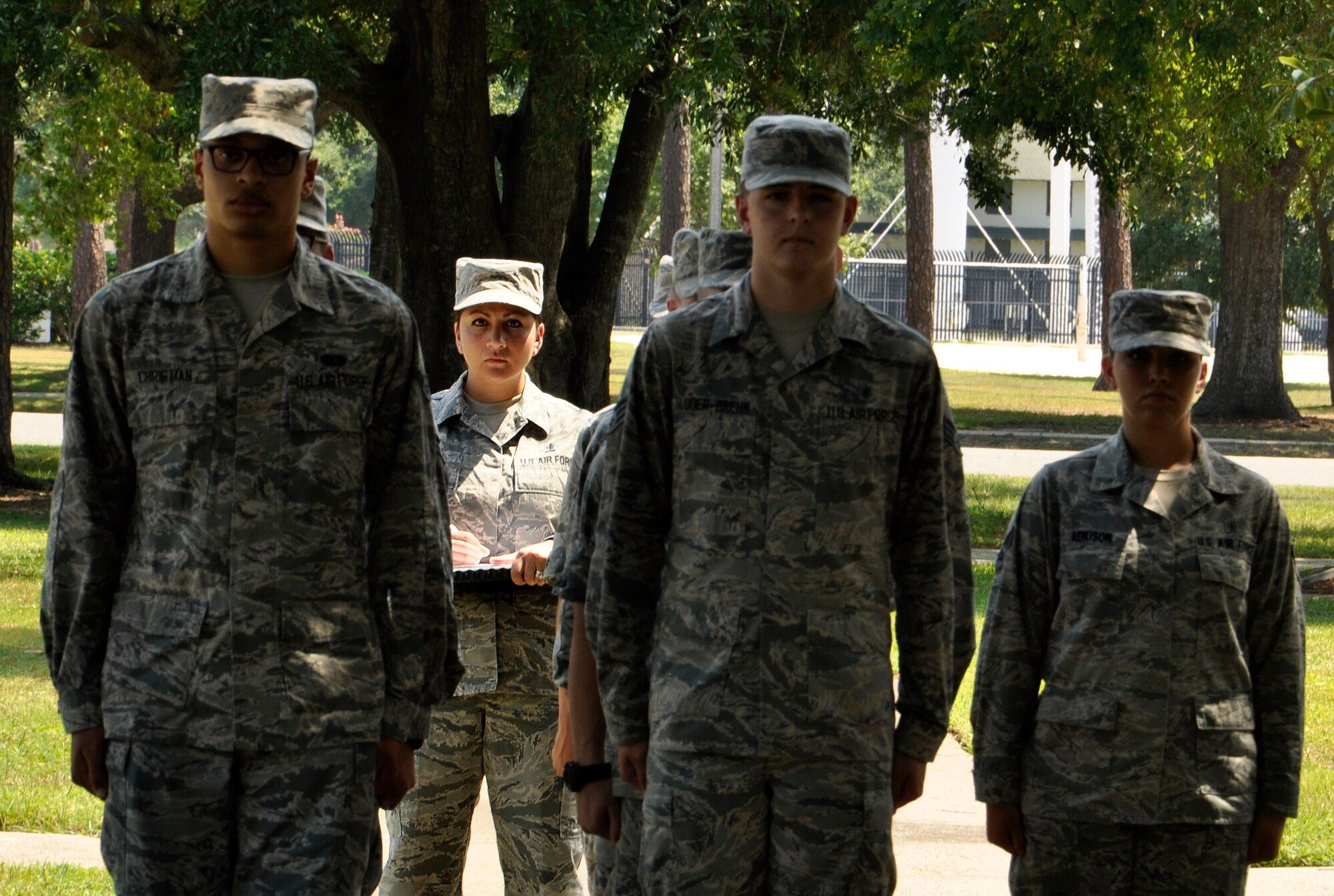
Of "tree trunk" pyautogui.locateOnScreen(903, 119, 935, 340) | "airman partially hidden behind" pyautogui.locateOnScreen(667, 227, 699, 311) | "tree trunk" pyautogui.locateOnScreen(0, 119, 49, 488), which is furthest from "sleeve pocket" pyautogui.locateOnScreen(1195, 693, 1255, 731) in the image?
"tree trunk" pyautogui.locateOnScreen(903, 119, 935, 340)

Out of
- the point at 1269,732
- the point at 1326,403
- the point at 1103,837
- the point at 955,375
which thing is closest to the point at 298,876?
the point at 1103,837

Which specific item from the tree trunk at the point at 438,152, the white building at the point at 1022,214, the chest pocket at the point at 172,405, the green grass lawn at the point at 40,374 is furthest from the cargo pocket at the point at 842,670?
the white building at the point at 1022,214

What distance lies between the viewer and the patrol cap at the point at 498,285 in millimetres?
5266

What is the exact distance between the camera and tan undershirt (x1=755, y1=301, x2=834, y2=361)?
3.51 metres

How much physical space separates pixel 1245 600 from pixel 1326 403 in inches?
1318

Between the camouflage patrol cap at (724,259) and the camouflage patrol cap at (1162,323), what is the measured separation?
868mm

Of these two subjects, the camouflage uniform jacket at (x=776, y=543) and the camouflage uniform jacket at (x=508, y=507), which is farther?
the camouflage uniform jacket at (x=508, y=507)

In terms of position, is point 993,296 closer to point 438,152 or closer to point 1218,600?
point 438,152

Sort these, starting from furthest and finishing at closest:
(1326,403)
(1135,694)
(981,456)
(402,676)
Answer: (1326,403) < (981,456) < (1135,694) < (402,676)

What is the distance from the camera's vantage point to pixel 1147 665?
394 centimetres

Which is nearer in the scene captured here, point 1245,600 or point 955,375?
point 1245,600

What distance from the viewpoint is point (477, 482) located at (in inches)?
207

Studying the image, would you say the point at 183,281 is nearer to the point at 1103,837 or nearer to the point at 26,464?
the point at 1103,837

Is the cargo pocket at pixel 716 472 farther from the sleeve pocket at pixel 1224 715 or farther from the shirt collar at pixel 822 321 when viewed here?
the sleeve pocket at pixel 1224 715
